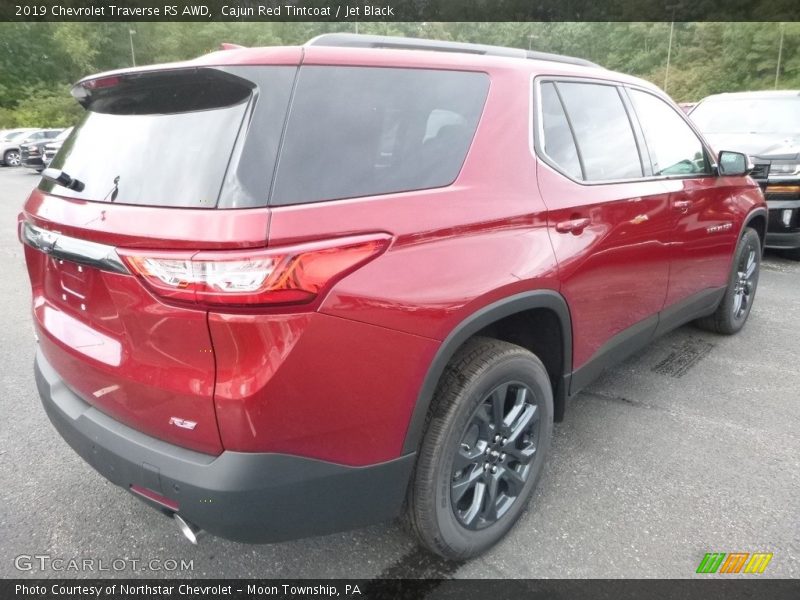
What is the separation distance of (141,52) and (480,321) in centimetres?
6071

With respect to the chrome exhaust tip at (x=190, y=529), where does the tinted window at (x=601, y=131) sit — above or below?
above

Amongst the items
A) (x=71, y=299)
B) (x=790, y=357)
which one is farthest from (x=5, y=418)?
(x=790, y=357)

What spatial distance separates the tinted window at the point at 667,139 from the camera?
319 cm

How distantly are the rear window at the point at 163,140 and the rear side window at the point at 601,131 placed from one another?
1.51m

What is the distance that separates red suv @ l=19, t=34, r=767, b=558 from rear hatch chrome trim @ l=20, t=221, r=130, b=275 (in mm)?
14

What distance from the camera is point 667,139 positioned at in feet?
11.1

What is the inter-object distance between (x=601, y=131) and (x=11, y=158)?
95.5 ft

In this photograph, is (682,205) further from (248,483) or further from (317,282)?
(248,483)

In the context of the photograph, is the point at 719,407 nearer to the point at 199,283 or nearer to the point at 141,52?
the point at 199,283

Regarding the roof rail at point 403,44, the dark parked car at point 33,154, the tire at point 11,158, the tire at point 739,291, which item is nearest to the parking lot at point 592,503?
the tire at point 739,291

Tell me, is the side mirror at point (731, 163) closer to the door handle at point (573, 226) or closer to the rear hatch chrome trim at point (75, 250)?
the door handle at point (573, 226)

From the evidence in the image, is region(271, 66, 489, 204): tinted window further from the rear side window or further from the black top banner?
the black top banner

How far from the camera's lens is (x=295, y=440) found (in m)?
1.65

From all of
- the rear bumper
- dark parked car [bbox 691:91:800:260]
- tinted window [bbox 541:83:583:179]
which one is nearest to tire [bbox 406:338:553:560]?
the rear bumper
